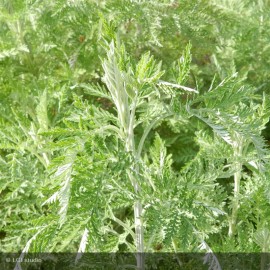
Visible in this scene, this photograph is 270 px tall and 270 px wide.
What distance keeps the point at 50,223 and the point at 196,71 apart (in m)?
1.54

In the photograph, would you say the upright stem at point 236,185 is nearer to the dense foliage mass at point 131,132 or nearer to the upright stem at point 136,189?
the dense foliage mass at point 131,132

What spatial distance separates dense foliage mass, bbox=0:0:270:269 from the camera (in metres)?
1.13

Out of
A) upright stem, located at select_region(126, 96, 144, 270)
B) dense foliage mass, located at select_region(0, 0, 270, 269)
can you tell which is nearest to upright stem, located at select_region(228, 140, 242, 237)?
dense foliage mass, located at select_region(0, 0, 270, 269)

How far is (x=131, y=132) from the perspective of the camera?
48.6 inches

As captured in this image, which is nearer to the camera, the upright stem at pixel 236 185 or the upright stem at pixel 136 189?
the upright stem at pixel 136 189

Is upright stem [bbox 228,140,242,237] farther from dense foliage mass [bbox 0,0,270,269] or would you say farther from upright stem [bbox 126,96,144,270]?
upright stem [bbox 126,96,144,270]

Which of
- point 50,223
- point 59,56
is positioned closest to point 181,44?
point 59,56

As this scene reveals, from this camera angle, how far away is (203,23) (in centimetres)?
206

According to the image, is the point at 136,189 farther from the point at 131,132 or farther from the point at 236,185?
the point at 236,185

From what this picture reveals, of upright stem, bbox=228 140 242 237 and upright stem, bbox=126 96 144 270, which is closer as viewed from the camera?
upright stem, bbox=126 96 144 270

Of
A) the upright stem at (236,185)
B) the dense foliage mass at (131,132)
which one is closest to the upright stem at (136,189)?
the dense foliage mass at (131,132)

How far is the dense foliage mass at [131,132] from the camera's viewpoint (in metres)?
1.13

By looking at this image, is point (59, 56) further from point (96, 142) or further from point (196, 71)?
point (96, 142)

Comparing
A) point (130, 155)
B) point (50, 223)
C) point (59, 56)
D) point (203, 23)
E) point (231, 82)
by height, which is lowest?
point (50, 223)
